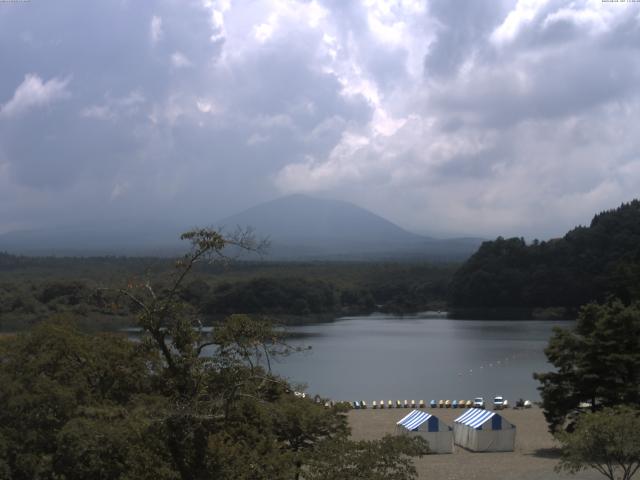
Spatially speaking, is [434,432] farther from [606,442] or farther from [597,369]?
[606,442]

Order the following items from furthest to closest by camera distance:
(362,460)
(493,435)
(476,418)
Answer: (476,418) < (493,435) < (362,460)

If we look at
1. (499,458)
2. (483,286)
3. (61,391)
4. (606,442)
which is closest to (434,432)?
(499,458)

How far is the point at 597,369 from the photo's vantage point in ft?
56.4

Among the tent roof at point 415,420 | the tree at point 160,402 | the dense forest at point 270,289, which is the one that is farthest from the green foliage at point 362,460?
the dense forest at point 270,289

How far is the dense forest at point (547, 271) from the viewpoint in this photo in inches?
2534

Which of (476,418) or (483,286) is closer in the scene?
(476,418)

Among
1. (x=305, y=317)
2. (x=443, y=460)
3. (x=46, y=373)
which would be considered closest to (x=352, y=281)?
(x=305, y=317)

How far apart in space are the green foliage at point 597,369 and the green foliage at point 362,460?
998 centimetres

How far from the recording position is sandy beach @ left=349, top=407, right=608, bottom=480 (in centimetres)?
1513

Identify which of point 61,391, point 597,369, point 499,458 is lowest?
point 499,458

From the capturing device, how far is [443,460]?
17219 millimetres

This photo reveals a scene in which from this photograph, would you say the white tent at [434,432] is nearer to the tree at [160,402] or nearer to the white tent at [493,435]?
the white tent at [493,435]

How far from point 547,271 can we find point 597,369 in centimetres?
5155

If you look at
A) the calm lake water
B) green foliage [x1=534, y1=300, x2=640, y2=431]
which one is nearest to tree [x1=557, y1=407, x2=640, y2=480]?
green foliage [x1=534, y1=300, x2=640, y2=431]
